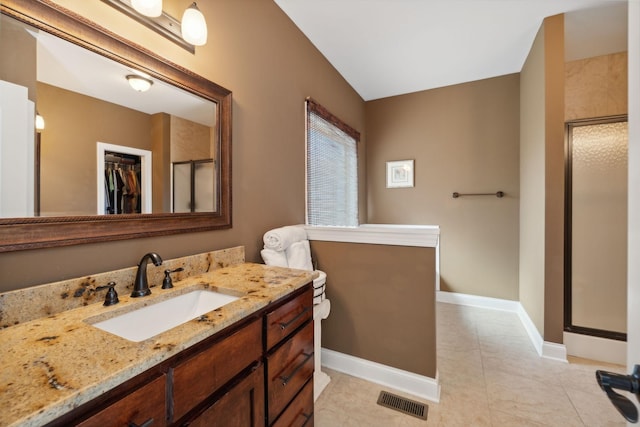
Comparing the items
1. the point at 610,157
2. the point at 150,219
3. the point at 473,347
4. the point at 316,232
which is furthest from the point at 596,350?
the point at 150,219

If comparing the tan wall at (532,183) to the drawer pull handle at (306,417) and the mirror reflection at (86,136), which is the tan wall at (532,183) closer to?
the drawer pull handle at (306,417)

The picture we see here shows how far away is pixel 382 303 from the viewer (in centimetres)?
182

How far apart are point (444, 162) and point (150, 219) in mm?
3288

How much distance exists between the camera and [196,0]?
1.38 m

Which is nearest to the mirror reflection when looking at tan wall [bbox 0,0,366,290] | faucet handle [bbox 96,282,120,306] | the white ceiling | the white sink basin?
tan wall [bbox 0,0,366,290]

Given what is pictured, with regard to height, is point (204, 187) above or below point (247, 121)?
below

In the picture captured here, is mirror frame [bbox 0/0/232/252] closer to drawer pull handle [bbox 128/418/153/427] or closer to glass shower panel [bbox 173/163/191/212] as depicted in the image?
glass shower panel [bbox 173/163/191/212]

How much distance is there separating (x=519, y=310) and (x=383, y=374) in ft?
6.96

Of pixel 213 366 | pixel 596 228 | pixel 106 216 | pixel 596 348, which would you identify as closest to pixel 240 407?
pixel 213 366

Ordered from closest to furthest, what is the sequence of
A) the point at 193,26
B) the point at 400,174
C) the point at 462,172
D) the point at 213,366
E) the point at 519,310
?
the point at 213,366, the point at 193,26, the point at 519,310, the point at 462,172, the point at 400,174

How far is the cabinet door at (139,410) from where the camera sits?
0.53 meters

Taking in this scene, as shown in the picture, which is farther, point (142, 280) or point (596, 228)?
point (596, 228)

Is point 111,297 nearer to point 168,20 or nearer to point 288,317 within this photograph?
point 288,317

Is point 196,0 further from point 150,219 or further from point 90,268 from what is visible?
point 90,268
